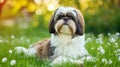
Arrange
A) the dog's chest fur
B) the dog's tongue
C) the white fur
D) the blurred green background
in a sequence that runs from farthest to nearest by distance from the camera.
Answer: the blurred green background
the dog's chest fur
the dog's tongue
the white fur

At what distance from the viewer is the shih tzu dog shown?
24.7 feet

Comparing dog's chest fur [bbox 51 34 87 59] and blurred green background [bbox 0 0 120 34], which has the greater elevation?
blurred green background [bbox 0 0 120 34]

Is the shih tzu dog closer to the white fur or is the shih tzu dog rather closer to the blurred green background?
the white fur

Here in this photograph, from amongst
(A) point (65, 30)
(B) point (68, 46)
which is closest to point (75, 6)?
(B) point (68, 46)

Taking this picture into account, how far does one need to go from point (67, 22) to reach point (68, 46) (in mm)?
541

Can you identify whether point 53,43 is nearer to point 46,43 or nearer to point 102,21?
point 46,43

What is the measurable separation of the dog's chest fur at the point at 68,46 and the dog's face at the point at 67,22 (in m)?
0.15

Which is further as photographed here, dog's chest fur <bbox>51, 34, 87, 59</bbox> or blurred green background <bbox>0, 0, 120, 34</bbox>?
blurred green background <bbox>0, 0, 120, 34</bbox>

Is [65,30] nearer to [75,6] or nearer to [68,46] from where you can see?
[68,46]

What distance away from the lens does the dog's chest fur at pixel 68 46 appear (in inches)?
307

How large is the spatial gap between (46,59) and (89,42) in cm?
192

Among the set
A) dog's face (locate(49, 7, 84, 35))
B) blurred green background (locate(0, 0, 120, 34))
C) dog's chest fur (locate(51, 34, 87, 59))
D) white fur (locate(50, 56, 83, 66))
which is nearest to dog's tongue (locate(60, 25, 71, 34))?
dog's face (locate(49, 7, 84, 35))

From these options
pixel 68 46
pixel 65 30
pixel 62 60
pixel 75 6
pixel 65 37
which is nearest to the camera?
pixel 62 60

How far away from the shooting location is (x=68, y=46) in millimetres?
7863
